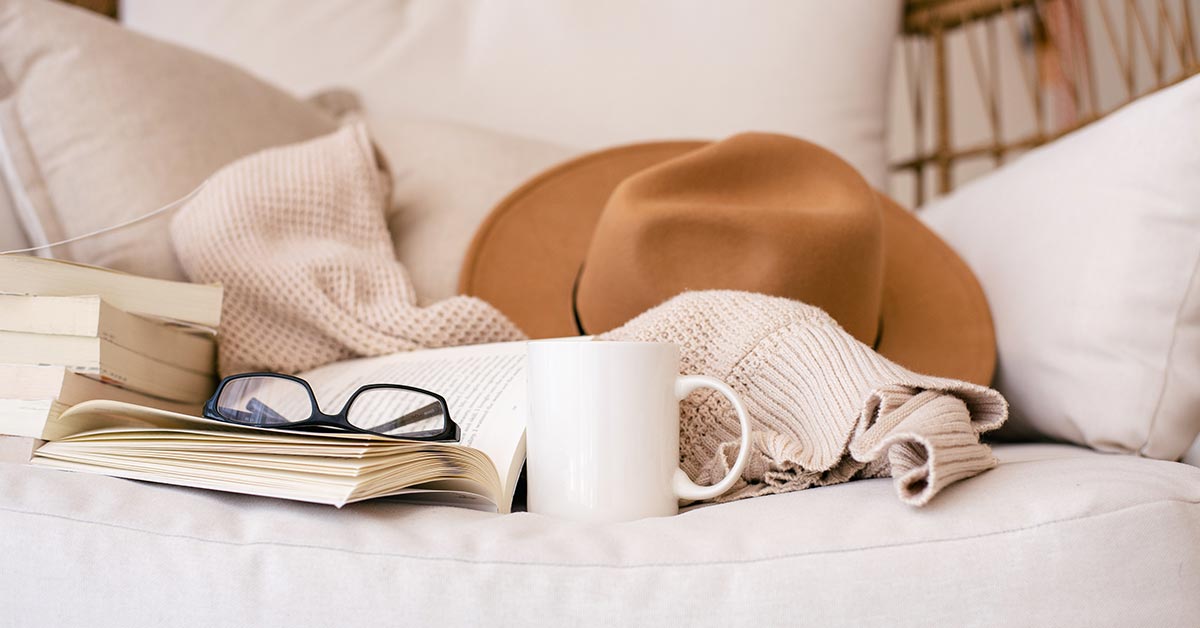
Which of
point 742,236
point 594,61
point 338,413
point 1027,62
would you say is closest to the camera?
point 338,413

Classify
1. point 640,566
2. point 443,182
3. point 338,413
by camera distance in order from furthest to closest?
point 443,182, point 338,413, point 640,566

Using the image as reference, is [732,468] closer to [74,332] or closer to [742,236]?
[742,236]

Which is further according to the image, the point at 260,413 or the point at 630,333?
the point at 630,333

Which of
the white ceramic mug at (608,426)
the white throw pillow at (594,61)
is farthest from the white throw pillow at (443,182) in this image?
the white ceramic mug at (608,426)

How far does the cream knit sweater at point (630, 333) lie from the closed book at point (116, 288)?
0.40ft

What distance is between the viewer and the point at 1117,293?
664 millimetres

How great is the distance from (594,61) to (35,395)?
86 cm

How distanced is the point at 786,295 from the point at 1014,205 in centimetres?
29

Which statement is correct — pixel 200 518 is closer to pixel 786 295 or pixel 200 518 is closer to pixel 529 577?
pixel 529 577

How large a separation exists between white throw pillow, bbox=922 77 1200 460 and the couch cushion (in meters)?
0.26

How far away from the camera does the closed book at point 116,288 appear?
1.70 feet

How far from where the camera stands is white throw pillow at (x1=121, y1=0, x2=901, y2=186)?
116 cm

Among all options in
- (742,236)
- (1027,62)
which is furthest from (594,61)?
(1027,62)

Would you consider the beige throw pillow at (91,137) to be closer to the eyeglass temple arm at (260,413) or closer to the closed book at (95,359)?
the closed book at (95,359)
